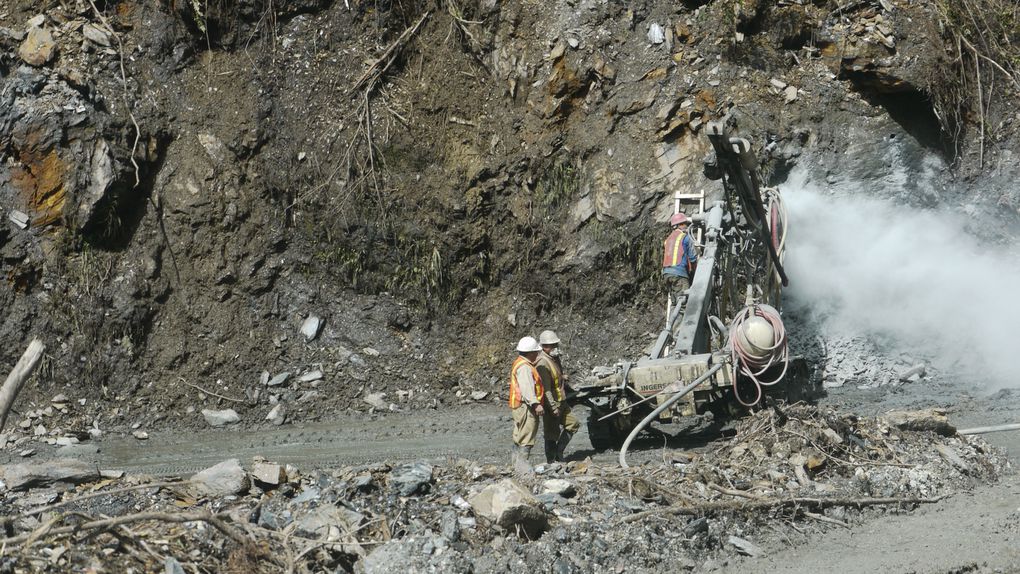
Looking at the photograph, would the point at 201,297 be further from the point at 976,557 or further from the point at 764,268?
the point at 976,557

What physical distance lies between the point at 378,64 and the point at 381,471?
319 inches

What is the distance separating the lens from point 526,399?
29.1 ft

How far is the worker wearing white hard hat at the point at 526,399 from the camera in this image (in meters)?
8.88

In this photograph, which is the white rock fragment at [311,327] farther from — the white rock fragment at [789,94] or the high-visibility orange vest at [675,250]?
the white rock fragment at [789,94]

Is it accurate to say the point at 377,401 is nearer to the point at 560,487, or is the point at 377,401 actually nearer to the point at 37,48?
the point at 560,487

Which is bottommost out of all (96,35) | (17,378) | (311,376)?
(311,376)

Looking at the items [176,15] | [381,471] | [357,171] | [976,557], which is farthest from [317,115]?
[976,557]

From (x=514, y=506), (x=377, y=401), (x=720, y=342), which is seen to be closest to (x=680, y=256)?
(x=720, y=342)

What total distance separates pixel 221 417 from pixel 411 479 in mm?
5385

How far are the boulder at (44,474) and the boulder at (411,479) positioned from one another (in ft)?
7.64

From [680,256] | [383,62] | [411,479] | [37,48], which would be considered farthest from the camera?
[383,62]

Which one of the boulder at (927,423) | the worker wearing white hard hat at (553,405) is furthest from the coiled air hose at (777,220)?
the worker wearing white hard hat at (553,405)

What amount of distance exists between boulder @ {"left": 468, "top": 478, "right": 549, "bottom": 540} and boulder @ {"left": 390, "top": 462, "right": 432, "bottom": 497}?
64 centimetres

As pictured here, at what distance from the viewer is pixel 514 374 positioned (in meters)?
9.02
